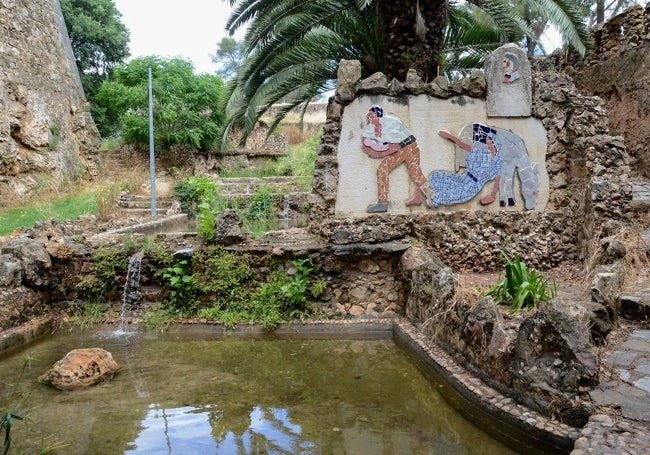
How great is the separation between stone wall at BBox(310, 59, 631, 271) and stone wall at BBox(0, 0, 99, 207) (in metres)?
9.05

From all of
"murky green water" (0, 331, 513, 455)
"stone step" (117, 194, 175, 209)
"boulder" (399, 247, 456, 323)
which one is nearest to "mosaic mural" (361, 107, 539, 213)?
"boulder" (399, 247, 456, 323)

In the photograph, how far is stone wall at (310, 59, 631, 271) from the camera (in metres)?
6.84

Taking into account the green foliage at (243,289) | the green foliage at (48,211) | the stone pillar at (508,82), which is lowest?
the green foliage at (243,289)

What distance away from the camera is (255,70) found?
29.8 ft

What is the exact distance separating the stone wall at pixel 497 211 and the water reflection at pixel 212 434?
Result: 3039mm

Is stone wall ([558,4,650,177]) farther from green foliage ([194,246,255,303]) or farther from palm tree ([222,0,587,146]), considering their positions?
green foliage ([194,246,255,303])

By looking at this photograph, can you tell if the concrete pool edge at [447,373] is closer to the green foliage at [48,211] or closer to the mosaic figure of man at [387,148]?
the mosaic figure of man at [387,148]

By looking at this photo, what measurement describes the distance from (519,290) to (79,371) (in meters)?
4.13

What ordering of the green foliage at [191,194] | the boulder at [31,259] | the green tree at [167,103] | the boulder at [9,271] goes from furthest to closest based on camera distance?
the green tree at [167,103]
the green foliage at [191,194]
the boulder at [31,259]
the boulder at [9,271]

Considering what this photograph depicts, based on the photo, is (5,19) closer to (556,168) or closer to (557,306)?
(556,168)

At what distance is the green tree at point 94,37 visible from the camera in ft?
66.7

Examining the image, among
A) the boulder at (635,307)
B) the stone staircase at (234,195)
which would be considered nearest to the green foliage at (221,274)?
the boulder at (635,307)

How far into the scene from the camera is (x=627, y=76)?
1001 cm

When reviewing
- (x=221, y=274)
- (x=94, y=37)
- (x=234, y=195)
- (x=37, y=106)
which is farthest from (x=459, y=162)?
(x=94, y=37)
